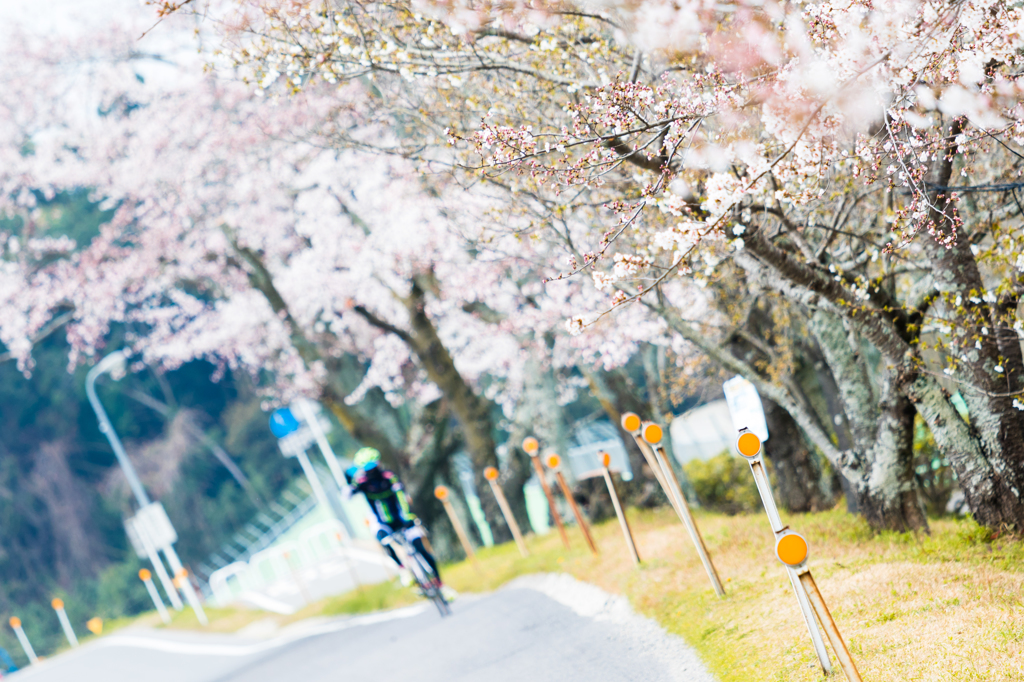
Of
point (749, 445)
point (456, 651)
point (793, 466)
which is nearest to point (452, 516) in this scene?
point (456, 651)

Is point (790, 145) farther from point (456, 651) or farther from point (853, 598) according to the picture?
point (456, 651)

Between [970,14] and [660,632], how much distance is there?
4.76m

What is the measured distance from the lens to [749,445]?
193 inches

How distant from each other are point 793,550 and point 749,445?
2.58 ft

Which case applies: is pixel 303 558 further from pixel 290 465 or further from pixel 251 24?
pixel 251 24

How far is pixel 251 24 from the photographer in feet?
22.8

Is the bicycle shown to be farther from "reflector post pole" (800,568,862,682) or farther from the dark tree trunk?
"reflector post pole" (800,568,862,682)

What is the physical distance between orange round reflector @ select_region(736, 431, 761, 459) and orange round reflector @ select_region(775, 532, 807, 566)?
26.9 inches

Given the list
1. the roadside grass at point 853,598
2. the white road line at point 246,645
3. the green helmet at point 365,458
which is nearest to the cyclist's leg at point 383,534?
the green helmet at point 365,458

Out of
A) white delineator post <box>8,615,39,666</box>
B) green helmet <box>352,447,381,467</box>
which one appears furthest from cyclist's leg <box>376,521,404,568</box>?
white delineator post <box>8,615,39,666</box>

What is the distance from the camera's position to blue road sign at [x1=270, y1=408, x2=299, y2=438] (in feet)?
64.0

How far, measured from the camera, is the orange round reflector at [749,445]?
192 inches

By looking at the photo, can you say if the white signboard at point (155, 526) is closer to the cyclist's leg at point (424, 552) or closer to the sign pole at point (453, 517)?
the sign pole at point (453, 517)

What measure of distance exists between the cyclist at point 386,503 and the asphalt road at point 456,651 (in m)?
1.05
